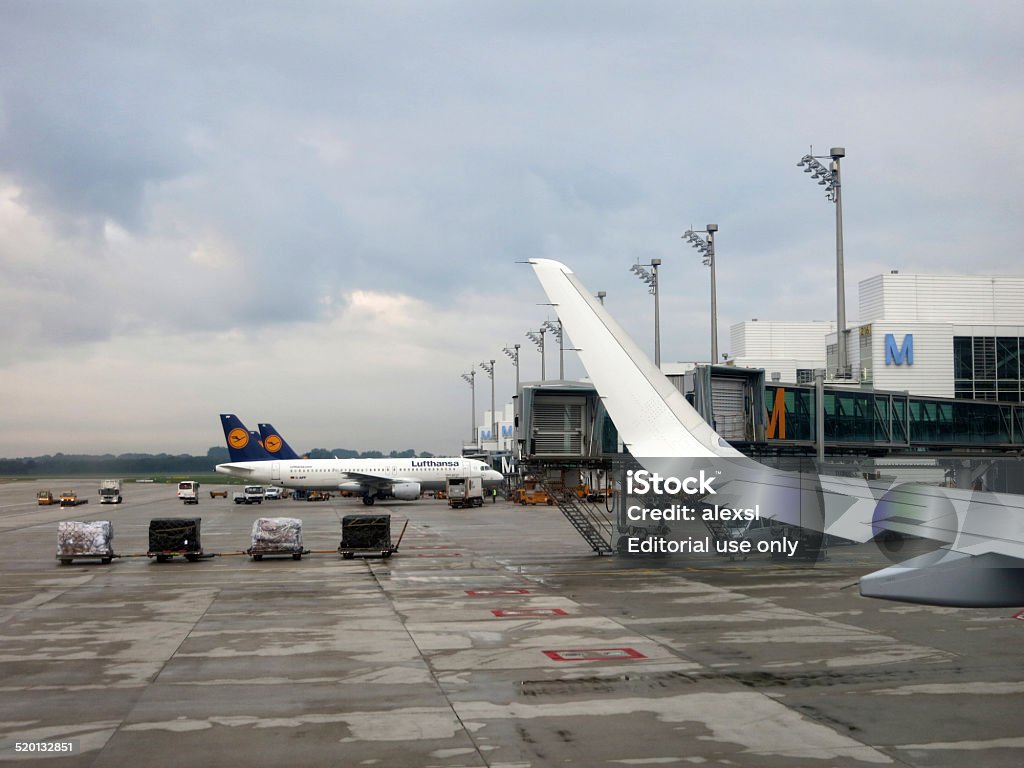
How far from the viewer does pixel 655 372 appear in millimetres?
16281

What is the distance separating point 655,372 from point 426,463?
65.2 metres

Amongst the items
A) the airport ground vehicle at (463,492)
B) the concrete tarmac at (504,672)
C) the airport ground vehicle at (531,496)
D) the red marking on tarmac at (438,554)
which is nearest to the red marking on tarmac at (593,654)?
the concrete tarmac at (504,672)

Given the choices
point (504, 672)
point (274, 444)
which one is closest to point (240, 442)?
point (274, 444)

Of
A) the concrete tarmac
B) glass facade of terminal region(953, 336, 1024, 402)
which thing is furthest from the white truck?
glass facade of terminal region(953, 336, 1024, 402)

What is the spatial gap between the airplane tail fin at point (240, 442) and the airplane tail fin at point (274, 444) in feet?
6.35

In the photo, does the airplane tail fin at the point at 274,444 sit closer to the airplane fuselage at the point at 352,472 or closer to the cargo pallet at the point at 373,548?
the airplane fuselage at the point at 352,472

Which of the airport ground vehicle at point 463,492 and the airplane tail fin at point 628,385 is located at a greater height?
the airplane tail fin at point 628,385

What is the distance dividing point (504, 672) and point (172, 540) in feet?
73.1

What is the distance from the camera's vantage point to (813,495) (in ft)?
40.2

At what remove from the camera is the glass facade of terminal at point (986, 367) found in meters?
69.8

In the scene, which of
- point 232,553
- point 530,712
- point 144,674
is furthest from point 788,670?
point 232,553

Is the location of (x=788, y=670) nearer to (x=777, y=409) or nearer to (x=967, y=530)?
(x=967, y=530)

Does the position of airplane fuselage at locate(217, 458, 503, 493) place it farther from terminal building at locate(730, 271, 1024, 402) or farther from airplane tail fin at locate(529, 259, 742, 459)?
airplane tail fin at locate(529, 259, 742, 459)

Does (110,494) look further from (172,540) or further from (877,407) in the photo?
(877,407)
